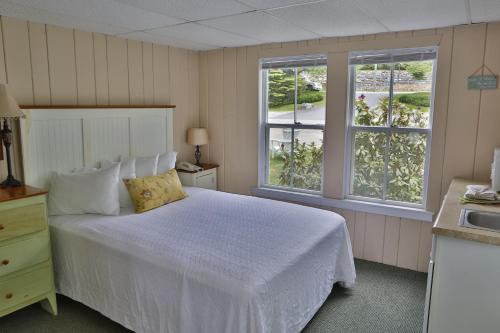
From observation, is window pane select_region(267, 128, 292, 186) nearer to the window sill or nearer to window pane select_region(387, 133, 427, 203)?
the window sill

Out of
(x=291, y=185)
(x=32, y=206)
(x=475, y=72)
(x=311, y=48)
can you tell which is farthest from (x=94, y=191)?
(x=475, y=72)

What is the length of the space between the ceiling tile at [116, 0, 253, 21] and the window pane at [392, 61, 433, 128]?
1656 mm

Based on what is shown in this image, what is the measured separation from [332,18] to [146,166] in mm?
2125

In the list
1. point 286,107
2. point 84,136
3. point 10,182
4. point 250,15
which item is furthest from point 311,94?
point 10,182

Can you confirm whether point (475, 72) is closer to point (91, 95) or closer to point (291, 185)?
point (291, 185)

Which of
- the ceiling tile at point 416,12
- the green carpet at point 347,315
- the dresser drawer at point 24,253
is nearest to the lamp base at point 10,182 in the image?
the dresser drawer at point 24,253

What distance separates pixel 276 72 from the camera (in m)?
4.09

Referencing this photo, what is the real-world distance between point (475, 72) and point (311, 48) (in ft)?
4.78

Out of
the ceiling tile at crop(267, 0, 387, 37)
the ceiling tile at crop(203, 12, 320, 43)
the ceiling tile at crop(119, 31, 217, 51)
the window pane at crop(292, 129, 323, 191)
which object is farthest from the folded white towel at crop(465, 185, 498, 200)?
the ceiling tile at crop(119, 31, 217, 51)

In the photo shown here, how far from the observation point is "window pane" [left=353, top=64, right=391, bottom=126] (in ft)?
11.5

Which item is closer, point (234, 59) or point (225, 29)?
point (225, 29)

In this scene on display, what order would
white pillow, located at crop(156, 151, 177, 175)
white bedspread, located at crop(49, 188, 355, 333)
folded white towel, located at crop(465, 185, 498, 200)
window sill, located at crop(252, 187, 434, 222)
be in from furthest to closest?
white pillow, located at crop(156, 151, 177, 175) < window sill, located at crop(252, 187, 434, 222) < folded white towel, located at crop(465, 185, 498, 200) < white bedspread, located at crop(49, 188, 355, 333)

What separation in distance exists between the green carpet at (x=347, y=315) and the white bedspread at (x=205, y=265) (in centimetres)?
14

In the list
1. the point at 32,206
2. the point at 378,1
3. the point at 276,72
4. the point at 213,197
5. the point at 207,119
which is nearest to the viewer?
the point at 378,1
